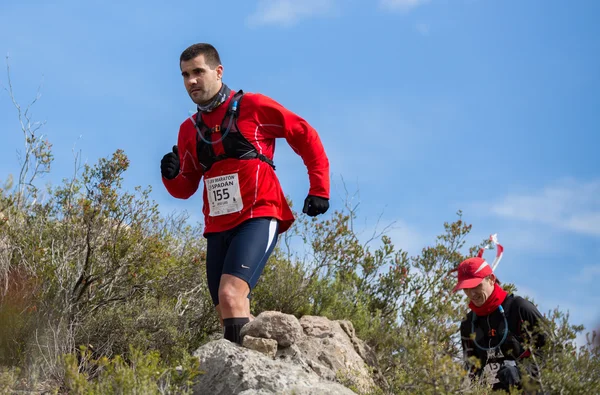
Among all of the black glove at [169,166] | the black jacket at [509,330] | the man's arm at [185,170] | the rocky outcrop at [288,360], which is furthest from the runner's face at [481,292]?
the black glove at [169,166]

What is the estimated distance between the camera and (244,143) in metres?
5.35

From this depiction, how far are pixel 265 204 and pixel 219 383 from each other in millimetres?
1377

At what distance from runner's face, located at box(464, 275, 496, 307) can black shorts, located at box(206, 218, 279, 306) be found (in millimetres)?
1635

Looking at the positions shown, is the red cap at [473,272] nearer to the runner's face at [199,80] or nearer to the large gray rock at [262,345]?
the large gray rock at [262,345]

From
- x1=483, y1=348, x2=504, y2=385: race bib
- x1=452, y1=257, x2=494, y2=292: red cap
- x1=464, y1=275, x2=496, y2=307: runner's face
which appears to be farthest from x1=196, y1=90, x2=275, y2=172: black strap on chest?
x1=483, y1=348, x2=504, y2=385: race bib

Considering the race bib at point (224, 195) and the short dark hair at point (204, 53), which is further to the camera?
the short dark hair at point (204, 53)

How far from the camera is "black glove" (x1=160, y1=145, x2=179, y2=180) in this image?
5.80 meters

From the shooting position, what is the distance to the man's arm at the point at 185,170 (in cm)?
576

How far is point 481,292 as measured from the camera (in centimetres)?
573

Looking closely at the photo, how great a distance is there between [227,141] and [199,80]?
1.69ft

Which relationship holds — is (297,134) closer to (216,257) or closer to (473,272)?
(216,257)

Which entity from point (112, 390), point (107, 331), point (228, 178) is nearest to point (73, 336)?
point (107, 331)

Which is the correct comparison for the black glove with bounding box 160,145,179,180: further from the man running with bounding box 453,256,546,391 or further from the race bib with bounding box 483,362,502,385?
the race bib with bounding box 483,362,502,385

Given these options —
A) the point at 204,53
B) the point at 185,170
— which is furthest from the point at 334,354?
the point at 204,53
